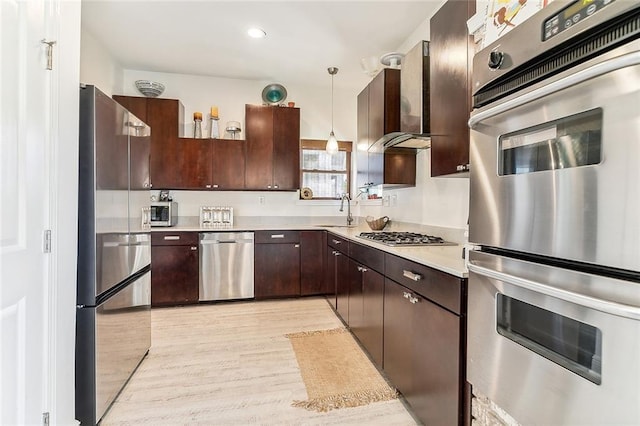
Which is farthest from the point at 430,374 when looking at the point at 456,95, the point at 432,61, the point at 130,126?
the point at 130,126

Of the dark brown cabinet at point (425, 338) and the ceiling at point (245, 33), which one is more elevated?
the ceiling at point (245, 33)

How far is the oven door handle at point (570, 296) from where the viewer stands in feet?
2.14

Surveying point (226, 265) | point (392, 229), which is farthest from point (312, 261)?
point (392, 229)

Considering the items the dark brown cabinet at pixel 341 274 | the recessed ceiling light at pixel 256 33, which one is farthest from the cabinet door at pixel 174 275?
the recessed ceiling light at pixel 256 33

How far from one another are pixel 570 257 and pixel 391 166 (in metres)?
2.40

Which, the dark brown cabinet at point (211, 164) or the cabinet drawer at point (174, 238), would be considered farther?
the dark brown cabinet at point (211, 164)

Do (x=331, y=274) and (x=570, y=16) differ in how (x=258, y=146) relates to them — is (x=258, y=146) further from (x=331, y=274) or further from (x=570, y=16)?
(x=570, y=16)

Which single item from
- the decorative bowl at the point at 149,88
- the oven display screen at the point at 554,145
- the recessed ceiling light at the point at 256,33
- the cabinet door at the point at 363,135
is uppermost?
the recessed ceiling light at the point at 256,33

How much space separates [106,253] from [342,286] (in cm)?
202

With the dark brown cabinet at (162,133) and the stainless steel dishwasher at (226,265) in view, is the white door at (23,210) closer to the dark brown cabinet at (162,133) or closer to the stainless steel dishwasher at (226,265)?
the stainless steel dishwasher at (226,265)

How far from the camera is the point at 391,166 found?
3.13 metres

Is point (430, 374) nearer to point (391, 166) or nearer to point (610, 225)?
point (610, 225)

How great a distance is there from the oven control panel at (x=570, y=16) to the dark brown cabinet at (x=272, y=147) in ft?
11.7

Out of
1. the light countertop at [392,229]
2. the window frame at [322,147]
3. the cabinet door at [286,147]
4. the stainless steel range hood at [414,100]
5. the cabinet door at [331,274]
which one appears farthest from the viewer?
the window frame at [322,147]
